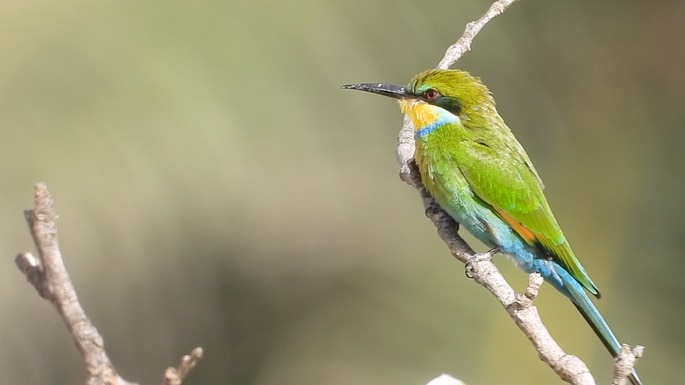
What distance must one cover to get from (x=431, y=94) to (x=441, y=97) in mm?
24

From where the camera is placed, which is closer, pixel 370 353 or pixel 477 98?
Result: pixel 477 98

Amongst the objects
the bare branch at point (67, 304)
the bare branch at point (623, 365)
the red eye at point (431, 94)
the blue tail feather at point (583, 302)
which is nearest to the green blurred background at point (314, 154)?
the blue tail feather at point (583, 302)

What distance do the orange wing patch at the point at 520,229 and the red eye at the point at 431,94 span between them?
29cm

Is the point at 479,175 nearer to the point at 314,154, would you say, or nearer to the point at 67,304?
the point at 314,154

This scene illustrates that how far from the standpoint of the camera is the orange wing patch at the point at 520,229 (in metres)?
2.12

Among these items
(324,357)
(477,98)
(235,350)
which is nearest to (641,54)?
(477,98)

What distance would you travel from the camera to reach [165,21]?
2482 millimetres

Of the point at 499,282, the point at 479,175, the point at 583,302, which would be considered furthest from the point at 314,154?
the point at 499,282

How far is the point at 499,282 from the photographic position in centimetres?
167

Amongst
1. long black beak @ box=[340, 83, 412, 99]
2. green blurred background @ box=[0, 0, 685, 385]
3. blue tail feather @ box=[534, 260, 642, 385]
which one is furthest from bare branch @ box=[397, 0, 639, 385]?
green blurred background @ box=[0, 0, 685, 385]

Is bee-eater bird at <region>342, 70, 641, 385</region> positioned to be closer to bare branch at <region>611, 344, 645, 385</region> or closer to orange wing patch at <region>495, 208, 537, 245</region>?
orange wing patch at <region>495, 208, 537, 245</region>

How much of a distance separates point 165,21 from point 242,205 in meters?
0.55

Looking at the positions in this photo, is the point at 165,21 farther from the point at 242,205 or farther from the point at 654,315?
the point at 654,315

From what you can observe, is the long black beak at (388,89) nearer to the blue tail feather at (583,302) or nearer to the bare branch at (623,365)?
the blue tail feather at (583,302)
